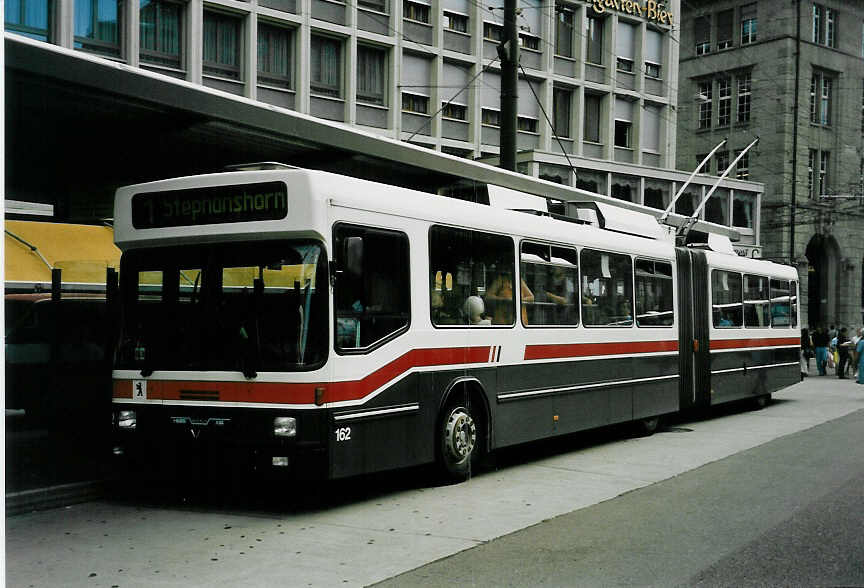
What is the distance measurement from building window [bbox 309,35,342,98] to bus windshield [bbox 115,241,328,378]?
2224 cm

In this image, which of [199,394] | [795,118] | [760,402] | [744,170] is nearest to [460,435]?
[199,394]

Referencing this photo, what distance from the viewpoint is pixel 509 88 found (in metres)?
15.5

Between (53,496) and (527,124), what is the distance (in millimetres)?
30176

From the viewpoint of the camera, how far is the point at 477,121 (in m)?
35.2

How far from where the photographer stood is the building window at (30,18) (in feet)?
78.5

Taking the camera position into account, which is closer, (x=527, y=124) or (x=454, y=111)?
(x=454, y=111)

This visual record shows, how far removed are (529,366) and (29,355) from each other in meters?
6.02

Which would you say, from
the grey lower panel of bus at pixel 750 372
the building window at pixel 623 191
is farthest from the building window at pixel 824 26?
the grey lower panel of bus at pixel 750 372

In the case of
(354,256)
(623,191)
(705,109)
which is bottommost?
(354,256)

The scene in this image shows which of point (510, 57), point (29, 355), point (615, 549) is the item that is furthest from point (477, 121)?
point (615, 549)

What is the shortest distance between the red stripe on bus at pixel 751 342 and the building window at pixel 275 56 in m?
16.0

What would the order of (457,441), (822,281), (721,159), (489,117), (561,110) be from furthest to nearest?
(721,159)
(822,281)
(561,110)
(489,117)
(457,441)

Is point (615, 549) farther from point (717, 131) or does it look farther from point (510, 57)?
point (717, 131)

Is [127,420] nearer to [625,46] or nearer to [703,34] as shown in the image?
[625,46]
